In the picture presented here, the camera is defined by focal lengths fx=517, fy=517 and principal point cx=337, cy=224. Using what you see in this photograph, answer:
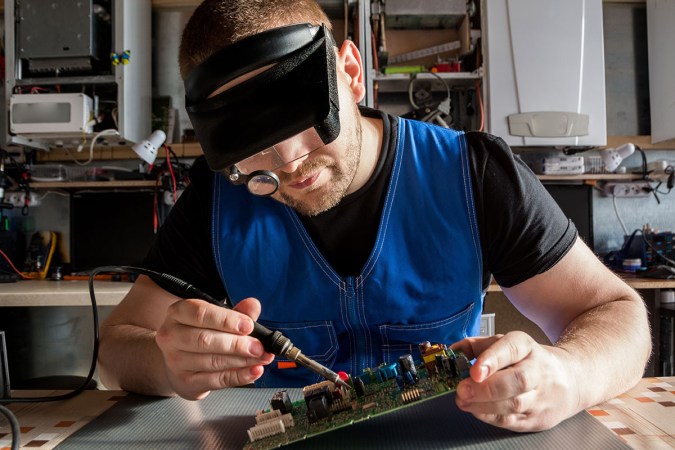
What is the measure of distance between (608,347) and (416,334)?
1.29ft

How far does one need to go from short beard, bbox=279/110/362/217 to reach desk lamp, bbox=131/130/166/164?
76.0 inches

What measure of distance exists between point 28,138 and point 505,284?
9.27 ft

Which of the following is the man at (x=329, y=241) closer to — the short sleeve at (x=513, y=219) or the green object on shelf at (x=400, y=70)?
the short sleeve at (x=513, y=219)

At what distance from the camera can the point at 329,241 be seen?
1145 mm

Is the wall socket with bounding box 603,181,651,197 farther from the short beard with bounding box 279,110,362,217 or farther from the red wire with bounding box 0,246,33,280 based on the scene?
the red wire with bounding box 0,246,33,280

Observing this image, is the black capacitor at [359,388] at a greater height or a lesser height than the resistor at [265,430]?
greater

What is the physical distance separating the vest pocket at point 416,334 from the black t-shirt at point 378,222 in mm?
125

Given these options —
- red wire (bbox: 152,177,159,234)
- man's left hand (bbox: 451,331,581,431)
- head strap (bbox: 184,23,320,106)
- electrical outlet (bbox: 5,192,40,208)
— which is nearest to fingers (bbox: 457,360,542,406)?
man's left hand (bbox: 451,331,581,431)

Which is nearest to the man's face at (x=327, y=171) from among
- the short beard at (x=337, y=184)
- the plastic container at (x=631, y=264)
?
the short beard at (x=337, y=184)

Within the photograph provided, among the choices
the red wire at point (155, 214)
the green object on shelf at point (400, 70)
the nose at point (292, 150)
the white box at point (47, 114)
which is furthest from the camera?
the red wire at point (155, 214)

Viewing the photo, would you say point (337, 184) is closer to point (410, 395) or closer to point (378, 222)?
point (378, 222)

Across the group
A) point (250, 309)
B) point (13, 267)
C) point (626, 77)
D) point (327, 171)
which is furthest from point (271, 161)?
point (626, 77)

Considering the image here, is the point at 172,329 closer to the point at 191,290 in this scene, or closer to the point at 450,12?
the point at 191,290

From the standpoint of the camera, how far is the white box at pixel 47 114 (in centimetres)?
273
